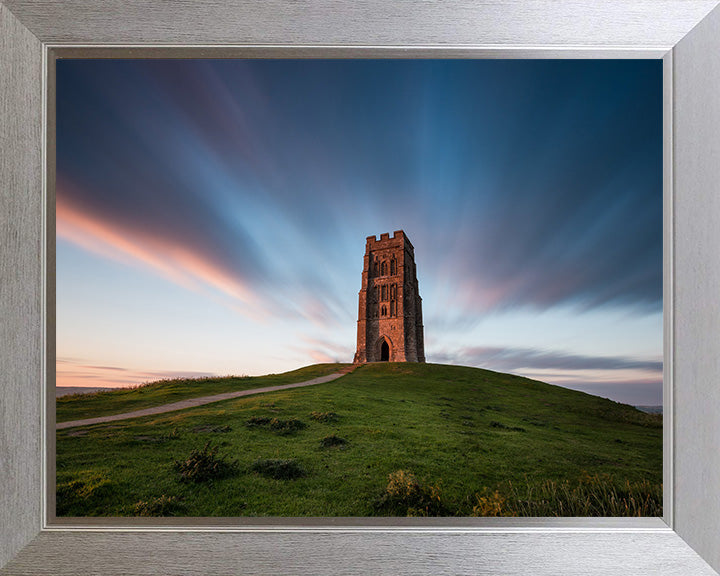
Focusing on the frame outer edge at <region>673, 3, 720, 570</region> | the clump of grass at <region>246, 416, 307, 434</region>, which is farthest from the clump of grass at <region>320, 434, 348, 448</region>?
the frame outer edge at <region>673, 3, 720, 570</region>

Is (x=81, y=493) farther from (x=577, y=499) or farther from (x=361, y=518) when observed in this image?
(x=577, y=499)

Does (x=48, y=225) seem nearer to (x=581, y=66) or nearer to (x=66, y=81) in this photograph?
(x=66, y=81)

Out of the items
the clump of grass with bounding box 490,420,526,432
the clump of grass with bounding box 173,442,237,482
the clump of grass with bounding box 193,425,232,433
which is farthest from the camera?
the clump of grass with bounding box 490,420,526,432

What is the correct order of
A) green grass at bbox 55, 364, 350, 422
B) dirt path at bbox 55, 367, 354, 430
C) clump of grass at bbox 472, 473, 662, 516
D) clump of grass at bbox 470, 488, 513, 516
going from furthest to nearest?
dirt path at bbox 55, 367, 354, 430
green grass at bbox 55, 364, 350, 422
clump of grass at bbox 470, 488, 513, 516
clump of grass at bbox 472, 473, 662, 516

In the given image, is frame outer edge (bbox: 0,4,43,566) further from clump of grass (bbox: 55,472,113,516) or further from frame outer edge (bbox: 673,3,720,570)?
frame outer edge (bbox: 673,3,720,570)

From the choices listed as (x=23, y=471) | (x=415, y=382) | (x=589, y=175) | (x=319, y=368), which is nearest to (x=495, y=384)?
(x=415, y=382)

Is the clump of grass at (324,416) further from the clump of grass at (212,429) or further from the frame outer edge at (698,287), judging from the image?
the frame outer edge at (698,287)

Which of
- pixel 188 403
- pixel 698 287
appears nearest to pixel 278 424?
pixel 188 403

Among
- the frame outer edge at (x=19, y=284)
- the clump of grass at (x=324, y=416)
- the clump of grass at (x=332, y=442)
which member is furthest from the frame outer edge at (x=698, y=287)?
the frame outer edge at (x=19, y=284)
